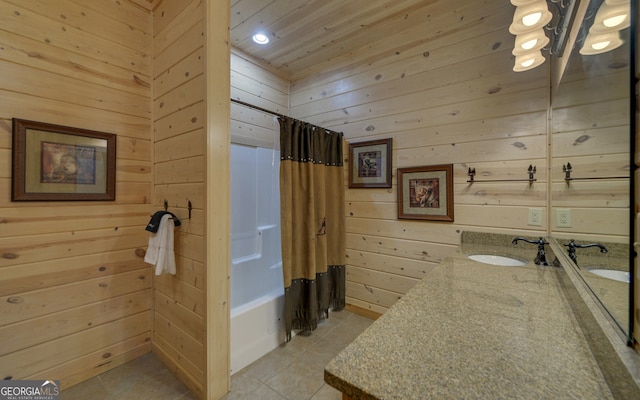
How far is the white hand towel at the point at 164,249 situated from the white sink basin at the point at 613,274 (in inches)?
77.1

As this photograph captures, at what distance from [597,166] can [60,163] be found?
9.01 feet

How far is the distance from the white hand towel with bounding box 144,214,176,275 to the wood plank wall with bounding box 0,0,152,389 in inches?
17.5

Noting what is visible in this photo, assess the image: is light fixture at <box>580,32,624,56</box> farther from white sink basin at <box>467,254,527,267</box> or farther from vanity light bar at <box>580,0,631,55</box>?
white sink basin at <box>467,254,527,267</box>

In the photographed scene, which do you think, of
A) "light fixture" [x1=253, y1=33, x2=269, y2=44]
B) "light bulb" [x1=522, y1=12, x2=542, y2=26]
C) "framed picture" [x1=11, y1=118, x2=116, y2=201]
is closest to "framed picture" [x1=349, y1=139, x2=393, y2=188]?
"light bulb" [x1=522, y1=12, x2=542, y2=26]

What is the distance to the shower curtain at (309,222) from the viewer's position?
2107 millimetres

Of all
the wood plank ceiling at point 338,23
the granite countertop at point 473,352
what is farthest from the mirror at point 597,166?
the wood plank ceiling at point 338,23

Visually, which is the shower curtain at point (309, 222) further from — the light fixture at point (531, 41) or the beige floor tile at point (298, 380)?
the light fixture at point (531, 41)

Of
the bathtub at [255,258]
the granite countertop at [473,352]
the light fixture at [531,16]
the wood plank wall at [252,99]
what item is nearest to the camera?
the granite countertop at [473,352]

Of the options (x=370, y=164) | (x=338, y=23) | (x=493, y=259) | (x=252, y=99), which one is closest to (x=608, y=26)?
(x=493, y=259)

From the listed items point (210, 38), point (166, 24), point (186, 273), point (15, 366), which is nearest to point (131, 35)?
point (166, 24)

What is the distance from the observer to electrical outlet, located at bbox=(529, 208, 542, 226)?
1.74 m

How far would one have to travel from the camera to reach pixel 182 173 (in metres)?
1.67

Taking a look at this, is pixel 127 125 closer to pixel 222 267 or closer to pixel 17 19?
pixel 17 19

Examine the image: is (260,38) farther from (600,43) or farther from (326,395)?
(326,395)
